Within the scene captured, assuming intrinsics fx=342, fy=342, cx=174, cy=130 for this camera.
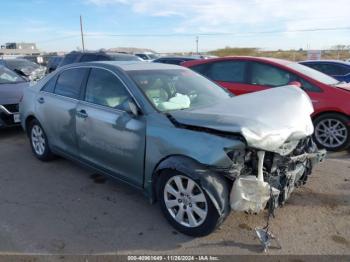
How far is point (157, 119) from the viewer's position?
3.40 m

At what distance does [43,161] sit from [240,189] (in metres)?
3.58

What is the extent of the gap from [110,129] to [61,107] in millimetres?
1209

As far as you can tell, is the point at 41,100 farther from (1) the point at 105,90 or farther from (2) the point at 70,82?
(1) the point at 105,90

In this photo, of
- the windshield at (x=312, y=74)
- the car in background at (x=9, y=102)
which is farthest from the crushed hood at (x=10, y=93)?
the windshield at (x=312, y=74)

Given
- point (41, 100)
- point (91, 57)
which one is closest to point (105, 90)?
point (41, 100)

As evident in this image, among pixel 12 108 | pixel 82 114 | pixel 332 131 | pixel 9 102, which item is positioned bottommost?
pixel 332 131

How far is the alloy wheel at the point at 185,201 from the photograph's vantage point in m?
3.14

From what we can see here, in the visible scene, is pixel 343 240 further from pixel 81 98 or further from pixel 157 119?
pixel 81 98

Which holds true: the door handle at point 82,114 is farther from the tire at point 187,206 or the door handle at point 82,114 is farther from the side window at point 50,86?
the tire at point 187,206

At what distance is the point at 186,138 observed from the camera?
3113 mm

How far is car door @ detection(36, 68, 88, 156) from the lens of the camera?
4477 millimetres

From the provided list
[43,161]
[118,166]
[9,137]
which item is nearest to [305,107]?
[118,166]

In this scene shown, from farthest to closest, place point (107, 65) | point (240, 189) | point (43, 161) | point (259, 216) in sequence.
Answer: point (43, 161)
point (107, 65)
point (259, 216)
point (240, 189)

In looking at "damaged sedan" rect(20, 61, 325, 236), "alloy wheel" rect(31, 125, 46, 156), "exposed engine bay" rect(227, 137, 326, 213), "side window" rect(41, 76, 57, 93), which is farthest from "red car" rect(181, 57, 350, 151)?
"alloy wheel" rect(31, 125, 46, 156)
